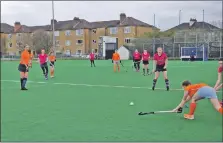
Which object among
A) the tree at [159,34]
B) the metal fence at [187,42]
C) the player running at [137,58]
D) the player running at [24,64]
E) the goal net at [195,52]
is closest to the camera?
the player running at [24,64]

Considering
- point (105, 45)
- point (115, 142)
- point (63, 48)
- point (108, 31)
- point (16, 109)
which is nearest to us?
point (115, 142)

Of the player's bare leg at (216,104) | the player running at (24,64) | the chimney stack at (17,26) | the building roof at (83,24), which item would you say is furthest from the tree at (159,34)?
the player's bare leg at (216,104)

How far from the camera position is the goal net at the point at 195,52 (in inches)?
2184

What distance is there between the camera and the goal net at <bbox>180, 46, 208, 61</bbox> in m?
55.5

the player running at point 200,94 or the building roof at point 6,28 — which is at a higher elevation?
the building roof at point 6,28

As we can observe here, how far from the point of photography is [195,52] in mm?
56250

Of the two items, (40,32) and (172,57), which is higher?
(40,32)

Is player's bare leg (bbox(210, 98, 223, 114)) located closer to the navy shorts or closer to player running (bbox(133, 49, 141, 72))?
the navy shorts

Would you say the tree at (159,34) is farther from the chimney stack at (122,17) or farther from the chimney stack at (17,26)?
the chimney stack at (17,26)

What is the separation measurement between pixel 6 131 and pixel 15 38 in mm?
100577

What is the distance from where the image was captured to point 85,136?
6902 mm

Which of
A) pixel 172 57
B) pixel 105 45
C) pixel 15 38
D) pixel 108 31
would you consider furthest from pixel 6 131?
pixel 15 38

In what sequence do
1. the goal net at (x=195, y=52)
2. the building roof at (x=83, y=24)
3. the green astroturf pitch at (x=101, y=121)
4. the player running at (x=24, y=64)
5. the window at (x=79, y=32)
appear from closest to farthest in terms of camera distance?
the green astroturf pitch at (x=101, y=121), the player running at (x=24, y=64), the goal net at (x=195, y=52), the building roof at (x=83, y=24), the window at (x=79, y=32)

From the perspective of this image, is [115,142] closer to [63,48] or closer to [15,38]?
[63,48]
